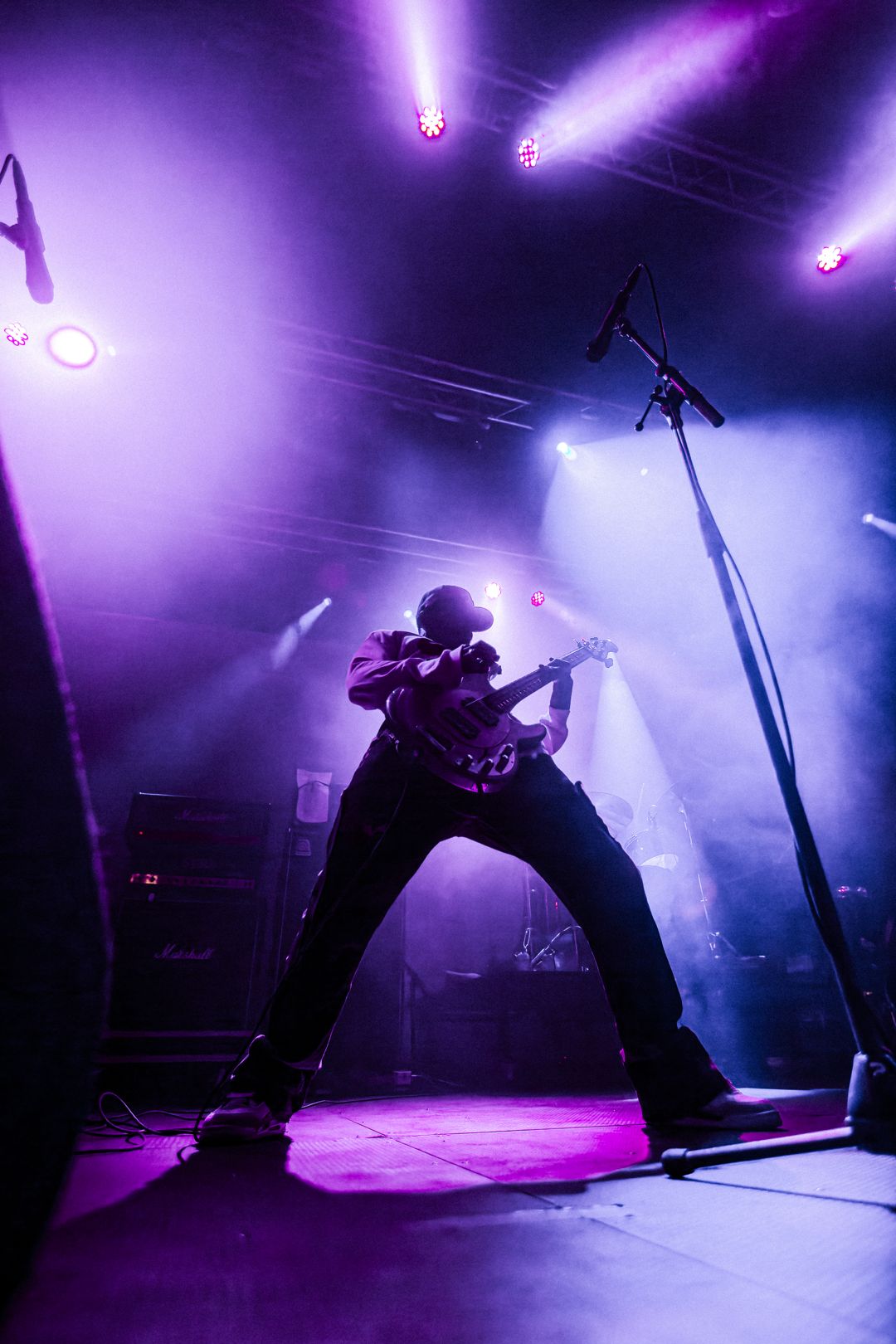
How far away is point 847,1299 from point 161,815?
426cm

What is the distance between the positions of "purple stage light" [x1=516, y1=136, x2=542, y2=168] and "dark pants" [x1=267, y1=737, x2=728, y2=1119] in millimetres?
4024

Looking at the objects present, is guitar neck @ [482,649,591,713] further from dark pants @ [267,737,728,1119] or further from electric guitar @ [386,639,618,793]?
dark pants @ [267,737,728,1119]

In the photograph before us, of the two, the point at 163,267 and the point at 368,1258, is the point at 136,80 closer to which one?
the point at 163,267

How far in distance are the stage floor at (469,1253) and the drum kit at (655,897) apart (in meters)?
4.00

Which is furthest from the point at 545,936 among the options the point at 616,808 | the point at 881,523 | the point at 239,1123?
the point at 881,523

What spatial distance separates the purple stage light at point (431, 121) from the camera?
12.7ft

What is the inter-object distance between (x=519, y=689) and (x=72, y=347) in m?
4.60

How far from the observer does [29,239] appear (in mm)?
2691

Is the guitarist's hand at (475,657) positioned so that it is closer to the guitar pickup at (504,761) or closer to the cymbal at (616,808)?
the guitar pickup at (504,761)

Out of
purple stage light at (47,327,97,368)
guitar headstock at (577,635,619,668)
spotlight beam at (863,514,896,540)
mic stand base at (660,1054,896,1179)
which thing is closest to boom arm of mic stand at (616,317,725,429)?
guitar headstock at (577,635,619,668)

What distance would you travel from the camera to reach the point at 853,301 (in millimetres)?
5180

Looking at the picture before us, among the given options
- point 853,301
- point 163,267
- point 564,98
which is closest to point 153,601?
point 163,267

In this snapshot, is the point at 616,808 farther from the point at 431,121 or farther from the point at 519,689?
the point at 431,121

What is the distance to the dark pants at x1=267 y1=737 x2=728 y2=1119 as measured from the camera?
1876 mm
